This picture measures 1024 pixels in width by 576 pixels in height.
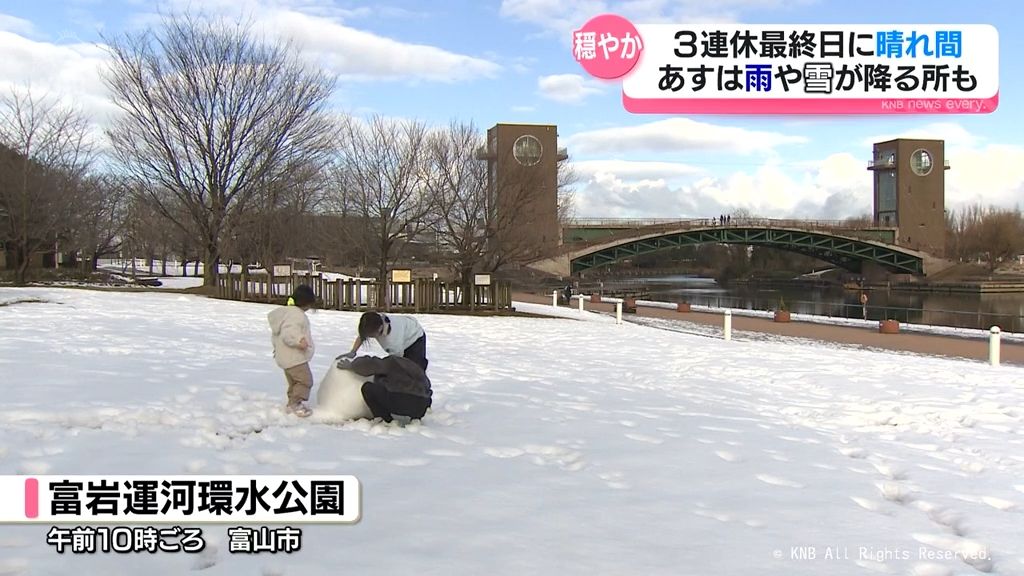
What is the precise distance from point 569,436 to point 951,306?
55.7 m

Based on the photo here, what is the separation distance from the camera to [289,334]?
6539 millimetres

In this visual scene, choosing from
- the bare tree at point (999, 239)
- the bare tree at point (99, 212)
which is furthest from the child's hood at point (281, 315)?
the bare tree at point (999, 239)

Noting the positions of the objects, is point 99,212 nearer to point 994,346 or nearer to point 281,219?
point 281,219

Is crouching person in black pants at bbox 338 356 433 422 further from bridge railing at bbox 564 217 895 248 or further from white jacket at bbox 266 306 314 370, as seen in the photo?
bridge railing at bbox 564 217 895 248

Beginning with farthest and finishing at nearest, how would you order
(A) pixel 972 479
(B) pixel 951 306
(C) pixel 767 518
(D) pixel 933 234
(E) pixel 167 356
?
(D) pixel 933 234, (B) pixel 951 306, (E) pixel 167 356, (A) pixel 972 479, (C) pixel 767 518

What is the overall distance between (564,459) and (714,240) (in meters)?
70.3

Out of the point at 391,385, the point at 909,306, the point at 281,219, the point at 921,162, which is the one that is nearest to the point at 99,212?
the point at 281,219

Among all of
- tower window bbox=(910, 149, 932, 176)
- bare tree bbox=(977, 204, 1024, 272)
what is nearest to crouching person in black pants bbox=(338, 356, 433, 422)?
bare tree bbox=(977, 204, 1024, 272)

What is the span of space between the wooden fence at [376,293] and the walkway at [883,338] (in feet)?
21.4

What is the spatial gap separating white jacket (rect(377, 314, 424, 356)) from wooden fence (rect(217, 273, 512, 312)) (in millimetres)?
17457

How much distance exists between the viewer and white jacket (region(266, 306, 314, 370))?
21.5 feet

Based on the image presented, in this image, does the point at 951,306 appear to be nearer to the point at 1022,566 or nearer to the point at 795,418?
the point at 795,418

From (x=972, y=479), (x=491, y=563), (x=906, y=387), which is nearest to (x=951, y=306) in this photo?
(x=906, y=387)

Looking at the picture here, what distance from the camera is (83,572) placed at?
3.42 metres
